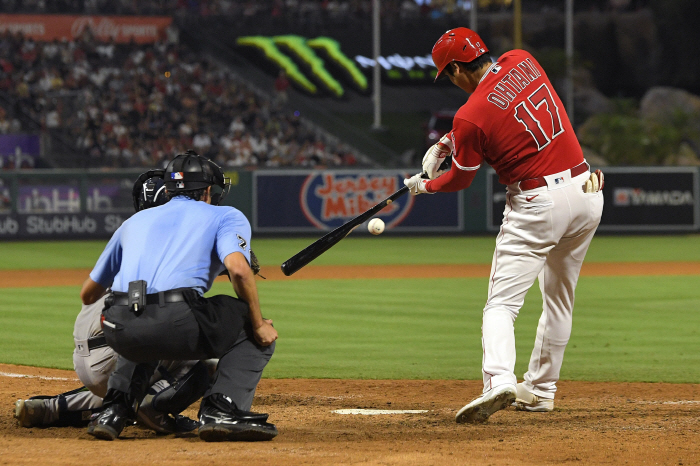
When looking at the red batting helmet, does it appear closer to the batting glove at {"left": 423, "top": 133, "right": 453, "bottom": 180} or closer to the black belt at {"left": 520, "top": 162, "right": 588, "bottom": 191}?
the batting glove at {"left": 423, "top": 133, "right": 453, "bottom": 180}

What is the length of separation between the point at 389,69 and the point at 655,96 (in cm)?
1056

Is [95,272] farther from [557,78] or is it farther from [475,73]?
[557,78]

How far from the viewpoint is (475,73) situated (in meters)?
5.22

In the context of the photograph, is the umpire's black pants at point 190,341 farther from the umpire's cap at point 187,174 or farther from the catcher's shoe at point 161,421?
the umpire's cap at point 187,174

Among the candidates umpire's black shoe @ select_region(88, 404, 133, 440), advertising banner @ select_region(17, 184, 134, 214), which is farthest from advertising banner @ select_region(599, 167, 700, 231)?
umpire's black shoe @ select_region(88, 404, 133, 440)

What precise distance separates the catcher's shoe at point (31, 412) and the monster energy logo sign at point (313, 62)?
100ft

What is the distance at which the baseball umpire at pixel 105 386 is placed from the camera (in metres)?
4.68

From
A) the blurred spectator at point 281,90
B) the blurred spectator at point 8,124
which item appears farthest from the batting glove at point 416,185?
the blurred spectator at point 281,90

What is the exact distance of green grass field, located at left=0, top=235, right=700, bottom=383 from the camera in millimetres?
7590

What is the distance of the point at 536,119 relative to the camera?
16.5ft

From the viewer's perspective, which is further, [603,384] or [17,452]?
[603,384]

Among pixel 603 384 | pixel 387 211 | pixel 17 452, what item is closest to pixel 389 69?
pixel 387 211

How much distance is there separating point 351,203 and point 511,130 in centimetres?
1842

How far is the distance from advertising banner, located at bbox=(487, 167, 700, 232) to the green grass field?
30.7 feet
